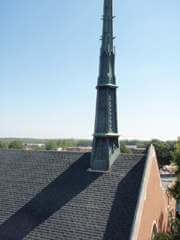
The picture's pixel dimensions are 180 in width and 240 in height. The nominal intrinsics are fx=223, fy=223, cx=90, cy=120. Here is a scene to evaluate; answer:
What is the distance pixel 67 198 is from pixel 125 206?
298cm

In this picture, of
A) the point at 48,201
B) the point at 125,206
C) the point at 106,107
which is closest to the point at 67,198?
the point at 48,201

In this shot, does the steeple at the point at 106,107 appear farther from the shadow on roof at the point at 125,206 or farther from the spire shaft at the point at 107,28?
the shadow on roof at the point at 125,206

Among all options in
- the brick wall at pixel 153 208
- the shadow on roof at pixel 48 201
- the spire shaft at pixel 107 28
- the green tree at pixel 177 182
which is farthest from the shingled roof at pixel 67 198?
the spire shaft at pixel 107 28

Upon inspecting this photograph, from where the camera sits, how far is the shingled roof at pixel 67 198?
9.85m

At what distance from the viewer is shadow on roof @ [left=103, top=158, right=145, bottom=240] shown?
30.6ft

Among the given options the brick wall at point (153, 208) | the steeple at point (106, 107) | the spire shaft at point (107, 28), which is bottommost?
the brick wall at point (153, 208)

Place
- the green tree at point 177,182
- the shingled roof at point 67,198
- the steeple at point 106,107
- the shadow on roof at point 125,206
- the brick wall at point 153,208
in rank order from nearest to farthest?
1. the shadow on roof at point 125,206
2. the shingled roof at point 67,198
3. the brick wall at point 153,208
4. the green tree at point 177,182
5. the steeple at point 106,107

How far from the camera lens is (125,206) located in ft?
33.4

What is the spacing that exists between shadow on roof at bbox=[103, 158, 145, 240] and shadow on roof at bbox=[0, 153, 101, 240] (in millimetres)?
1807

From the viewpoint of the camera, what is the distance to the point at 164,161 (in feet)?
209

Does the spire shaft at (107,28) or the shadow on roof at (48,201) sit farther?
the spire shaft at (107,28)

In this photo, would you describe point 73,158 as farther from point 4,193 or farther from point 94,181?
point 4,193

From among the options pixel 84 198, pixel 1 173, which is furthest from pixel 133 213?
pixel 1 173

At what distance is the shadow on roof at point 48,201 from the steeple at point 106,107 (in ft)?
3.24
